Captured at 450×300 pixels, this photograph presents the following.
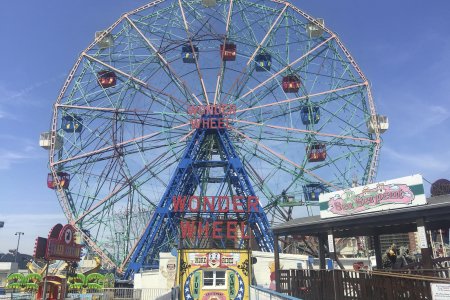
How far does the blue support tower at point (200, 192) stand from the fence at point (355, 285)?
15.3 m

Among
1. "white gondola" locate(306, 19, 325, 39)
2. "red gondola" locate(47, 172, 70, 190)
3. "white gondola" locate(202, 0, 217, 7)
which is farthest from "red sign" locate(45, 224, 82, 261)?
"white gondola" locate(306, 19, 325, 39)

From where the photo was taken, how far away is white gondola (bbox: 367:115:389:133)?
114 feet

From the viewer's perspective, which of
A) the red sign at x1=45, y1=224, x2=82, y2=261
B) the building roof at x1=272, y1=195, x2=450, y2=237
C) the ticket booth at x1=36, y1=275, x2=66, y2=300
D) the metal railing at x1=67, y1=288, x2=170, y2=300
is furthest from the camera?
the metal railing at x1=67, y1=288, x2=170, y2=300

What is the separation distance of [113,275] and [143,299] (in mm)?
12836

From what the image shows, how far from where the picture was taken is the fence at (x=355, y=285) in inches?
392

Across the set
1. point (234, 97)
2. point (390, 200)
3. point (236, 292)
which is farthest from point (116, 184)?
point (390, 200)

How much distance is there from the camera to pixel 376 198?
50.4 ft

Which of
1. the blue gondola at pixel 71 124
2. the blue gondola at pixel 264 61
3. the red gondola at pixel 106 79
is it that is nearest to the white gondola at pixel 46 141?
the blue gondola at pixel 71 124

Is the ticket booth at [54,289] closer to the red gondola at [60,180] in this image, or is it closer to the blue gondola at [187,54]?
the red gondola at [60,180]

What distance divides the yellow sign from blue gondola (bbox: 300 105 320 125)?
1773 centimetres

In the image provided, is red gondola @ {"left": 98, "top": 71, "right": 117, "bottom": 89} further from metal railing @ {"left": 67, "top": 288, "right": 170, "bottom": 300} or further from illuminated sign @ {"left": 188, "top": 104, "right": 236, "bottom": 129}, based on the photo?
metal railing @ {"left": 67, "top": 288, "right": 170, "bottom": 300}

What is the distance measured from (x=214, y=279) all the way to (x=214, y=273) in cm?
31

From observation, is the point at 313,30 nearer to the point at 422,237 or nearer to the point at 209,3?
the point at 209,3

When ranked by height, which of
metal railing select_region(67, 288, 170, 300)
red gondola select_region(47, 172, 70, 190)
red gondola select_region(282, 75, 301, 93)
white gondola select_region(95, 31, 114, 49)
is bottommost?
metal railing select_region(67, 288, 170, 300)
